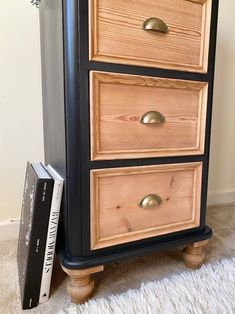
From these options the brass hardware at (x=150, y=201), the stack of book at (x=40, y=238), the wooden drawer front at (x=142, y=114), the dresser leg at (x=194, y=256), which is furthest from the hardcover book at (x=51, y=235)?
the dresser leg at (x=194, y=256)

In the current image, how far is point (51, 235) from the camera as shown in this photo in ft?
2.16

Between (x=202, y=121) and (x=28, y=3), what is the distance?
2.57 ft

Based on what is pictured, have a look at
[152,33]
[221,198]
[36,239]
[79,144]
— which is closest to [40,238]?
[36,239]

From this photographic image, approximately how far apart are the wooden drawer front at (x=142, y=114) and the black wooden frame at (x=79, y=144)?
0.02 m

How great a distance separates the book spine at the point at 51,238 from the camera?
25.4 inches

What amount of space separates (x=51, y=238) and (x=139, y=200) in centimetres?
27

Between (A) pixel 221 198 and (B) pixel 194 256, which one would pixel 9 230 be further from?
(A) pixel 221 198

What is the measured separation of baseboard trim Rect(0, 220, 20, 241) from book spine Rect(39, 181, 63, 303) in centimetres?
41

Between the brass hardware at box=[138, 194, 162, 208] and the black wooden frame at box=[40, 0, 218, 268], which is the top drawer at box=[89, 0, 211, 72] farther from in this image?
the brass hardware at box=[138, 194, 162, 208]

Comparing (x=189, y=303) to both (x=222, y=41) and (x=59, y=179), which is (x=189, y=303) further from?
(x=222, y=41)

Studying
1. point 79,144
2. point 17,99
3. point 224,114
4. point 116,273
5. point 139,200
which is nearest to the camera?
point 79,144


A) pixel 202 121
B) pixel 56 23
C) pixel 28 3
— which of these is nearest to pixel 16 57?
pixel 28 3

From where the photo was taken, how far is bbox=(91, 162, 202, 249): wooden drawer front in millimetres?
655

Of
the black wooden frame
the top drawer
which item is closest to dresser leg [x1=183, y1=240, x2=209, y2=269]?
the black wooden frame
